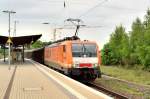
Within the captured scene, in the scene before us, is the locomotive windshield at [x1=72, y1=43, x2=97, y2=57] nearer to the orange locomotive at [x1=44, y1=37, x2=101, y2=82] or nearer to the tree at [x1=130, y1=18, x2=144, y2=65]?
the orange locomotive at [x1=44, y1=37, x2=101, y2=82]

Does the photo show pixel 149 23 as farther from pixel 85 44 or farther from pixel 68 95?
pixel 68 95

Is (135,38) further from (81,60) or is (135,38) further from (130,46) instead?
(81,60)

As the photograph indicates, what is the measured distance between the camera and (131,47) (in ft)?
233

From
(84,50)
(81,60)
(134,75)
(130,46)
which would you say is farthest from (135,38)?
(81,60)

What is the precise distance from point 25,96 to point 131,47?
5633cm

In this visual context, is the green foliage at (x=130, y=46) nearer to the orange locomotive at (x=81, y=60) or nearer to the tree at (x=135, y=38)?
the tree at (x=135, y=38)

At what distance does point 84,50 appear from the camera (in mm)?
28969

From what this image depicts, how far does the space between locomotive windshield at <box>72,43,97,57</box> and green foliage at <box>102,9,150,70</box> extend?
1100 inches

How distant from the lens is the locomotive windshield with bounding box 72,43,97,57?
1134 inches

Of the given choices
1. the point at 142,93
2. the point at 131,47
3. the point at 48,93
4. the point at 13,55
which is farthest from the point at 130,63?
the point at 48,93

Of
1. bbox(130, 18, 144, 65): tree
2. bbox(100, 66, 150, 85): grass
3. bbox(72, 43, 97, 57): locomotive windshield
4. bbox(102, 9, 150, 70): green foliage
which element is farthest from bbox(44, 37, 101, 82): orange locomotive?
bbox(130, 18, 144, 65): tree

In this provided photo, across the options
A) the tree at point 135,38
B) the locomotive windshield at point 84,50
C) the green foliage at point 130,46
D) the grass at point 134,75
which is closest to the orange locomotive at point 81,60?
the locomotive windshield at point 84,50

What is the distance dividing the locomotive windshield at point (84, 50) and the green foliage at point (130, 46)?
27.9m

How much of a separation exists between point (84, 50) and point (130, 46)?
43336 millimetres
